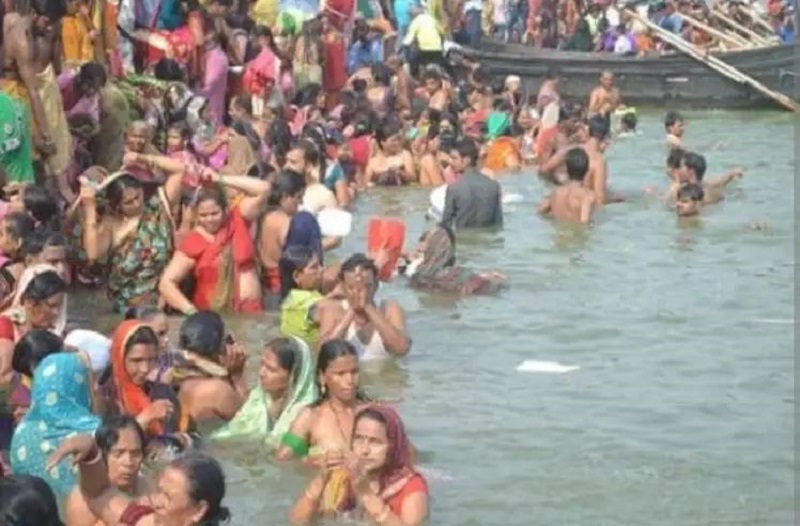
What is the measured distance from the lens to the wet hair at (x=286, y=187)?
435 inches

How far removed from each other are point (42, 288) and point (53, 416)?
100cm

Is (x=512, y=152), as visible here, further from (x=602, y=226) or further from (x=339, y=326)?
(x=339, y=326)

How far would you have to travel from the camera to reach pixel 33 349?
23.7 feet

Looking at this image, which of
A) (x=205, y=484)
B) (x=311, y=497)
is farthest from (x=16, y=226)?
(x=205, y=484)

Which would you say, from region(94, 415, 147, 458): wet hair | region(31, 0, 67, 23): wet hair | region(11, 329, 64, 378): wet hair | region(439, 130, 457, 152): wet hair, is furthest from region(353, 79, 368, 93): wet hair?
region(94, 415, 147, 458): wet hair

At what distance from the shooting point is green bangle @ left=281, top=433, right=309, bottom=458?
7.82 m

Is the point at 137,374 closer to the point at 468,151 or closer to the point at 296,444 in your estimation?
the point at 296,444

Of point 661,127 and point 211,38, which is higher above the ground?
point 211,38

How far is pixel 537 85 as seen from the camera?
2538 cm

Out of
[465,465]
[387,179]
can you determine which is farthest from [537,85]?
[465,465]

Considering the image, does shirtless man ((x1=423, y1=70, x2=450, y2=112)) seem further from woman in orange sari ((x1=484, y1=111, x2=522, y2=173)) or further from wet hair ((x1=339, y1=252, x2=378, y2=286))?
wet hair ((x1=339, y1=252, x2=378, y2=286))

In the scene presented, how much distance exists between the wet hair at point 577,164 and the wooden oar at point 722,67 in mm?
9468

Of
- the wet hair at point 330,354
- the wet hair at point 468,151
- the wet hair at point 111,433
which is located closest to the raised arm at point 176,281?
the wet hair at point 330,354

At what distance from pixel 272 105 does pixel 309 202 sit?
3.64m
